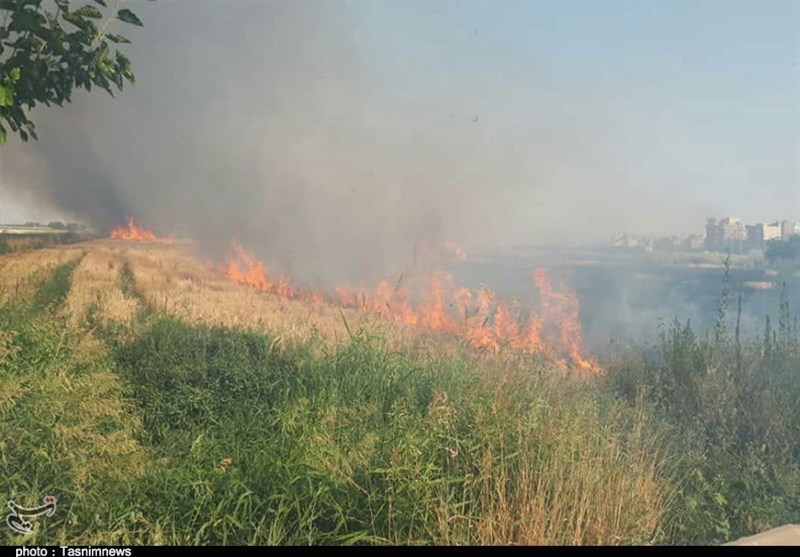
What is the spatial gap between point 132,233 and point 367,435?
37.6 feet

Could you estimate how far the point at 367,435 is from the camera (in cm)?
358

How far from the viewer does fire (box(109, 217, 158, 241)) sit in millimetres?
12891

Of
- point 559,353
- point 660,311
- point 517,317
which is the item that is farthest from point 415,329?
point 660,311

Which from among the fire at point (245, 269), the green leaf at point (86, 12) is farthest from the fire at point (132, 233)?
the green leaf at point (86, 12)

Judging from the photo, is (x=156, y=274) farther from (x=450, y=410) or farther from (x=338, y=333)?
(x=450, y=410)

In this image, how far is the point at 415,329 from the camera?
757 cm

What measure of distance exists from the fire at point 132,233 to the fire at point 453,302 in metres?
1.86

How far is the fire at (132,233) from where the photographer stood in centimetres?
1289

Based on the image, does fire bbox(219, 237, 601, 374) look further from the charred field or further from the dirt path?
the dirt path

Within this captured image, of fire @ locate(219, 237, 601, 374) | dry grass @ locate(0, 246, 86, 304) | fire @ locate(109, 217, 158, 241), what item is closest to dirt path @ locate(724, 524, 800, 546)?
fire @ locate(219, 237, 601, 374)

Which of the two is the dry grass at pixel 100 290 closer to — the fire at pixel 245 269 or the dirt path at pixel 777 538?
the fire at pixel 245 269

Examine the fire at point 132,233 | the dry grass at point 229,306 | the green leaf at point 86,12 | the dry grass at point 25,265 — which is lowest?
the dry grass at point 229,306

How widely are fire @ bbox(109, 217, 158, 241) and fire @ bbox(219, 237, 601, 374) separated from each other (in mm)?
1862

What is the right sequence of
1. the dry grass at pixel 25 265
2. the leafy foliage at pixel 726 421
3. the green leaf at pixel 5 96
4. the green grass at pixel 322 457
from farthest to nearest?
1. the dry grass at pixel 25 265
2. the leafy foliage at pixel 726 421
3. the green leaf at pixel 5 96
4. the green grass at pixel 322 457
